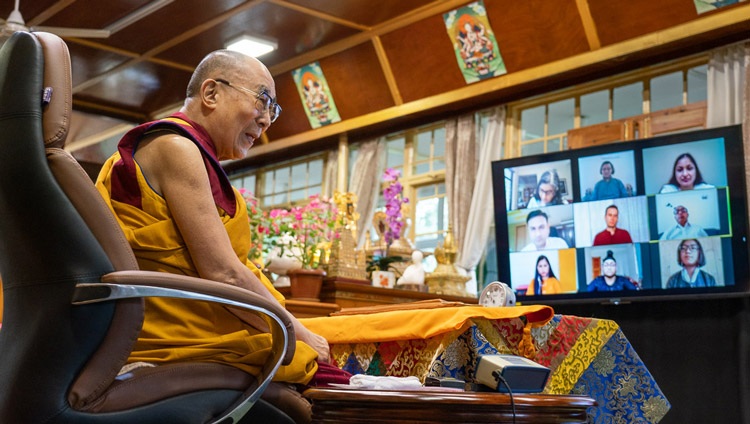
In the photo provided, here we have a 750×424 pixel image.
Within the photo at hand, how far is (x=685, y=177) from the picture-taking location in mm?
4332

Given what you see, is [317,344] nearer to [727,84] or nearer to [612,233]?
[612,233]

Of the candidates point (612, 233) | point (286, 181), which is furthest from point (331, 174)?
point (612, 233)

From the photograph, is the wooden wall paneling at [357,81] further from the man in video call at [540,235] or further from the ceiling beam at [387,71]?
the man in video call at [540,235]

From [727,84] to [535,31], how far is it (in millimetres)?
1388

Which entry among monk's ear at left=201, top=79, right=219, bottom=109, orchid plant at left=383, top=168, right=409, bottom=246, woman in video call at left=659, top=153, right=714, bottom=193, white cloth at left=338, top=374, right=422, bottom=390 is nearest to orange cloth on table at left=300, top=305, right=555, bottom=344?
white cloth at left=338, top=374, right=422, bottom=390

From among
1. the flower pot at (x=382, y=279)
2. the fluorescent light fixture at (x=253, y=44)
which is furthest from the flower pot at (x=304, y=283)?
the fluorescent light fixture at (x=253, y=44)

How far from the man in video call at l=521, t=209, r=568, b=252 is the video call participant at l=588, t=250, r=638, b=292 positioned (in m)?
0.27

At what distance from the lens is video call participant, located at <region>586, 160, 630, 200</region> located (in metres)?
4.54

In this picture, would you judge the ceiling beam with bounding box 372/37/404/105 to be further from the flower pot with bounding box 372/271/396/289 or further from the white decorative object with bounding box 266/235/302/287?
the white decorative object with bounding box 266/235/302/287

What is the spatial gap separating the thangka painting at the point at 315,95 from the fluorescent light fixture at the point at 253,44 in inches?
18.4

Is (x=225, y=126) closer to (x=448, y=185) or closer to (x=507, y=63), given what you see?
(x=507, y=63)

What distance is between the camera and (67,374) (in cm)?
129

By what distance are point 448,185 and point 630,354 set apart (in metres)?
4.61

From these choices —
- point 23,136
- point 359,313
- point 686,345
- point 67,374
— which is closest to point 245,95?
point 23,136
